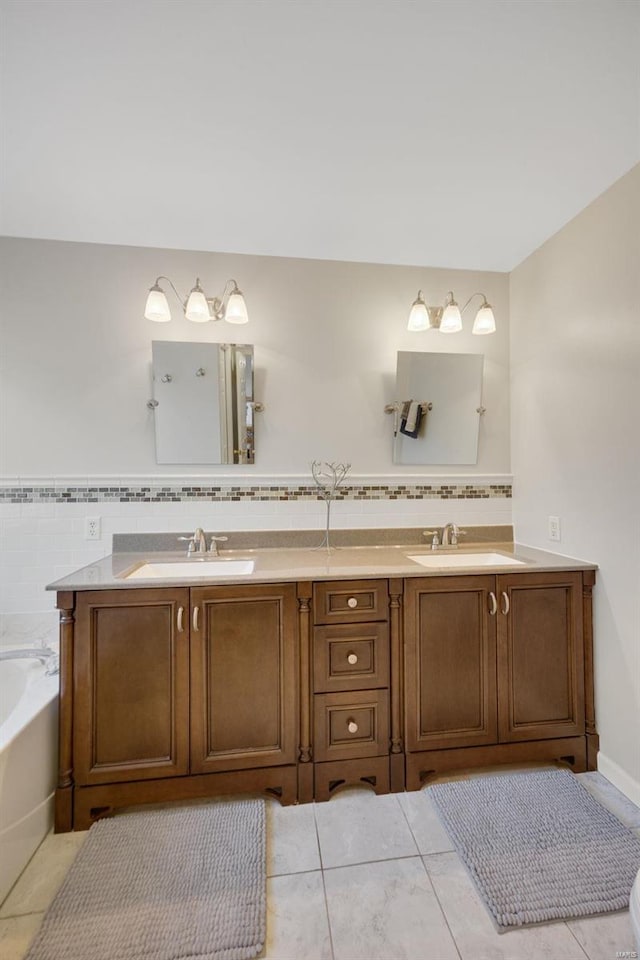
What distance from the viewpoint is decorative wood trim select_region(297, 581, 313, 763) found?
5.05ft

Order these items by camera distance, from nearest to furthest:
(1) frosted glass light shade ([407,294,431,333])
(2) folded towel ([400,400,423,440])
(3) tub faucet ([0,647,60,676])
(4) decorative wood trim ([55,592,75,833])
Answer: (4) decorative wood trim ([55,592,75,833]) < (3) tub faucet ([0,647,60,676]) < (1) frosted glass light shade ([407,294,431,333]) < (2) folded towel ([400,400,423,440])

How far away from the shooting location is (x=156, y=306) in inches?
74.2

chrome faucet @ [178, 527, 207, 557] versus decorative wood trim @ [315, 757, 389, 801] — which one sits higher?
chrome faucet @ [178, 527, 207, 557]

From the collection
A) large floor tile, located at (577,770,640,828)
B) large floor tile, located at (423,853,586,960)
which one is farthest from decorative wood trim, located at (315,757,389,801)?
large floor tile, located at (577,770,640,828)

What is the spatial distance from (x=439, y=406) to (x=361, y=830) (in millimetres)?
1890

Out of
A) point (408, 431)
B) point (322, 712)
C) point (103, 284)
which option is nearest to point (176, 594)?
point (322, 712)

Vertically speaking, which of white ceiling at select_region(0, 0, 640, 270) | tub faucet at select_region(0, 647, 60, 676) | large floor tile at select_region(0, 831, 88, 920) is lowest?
large floor tile at select_region(0, 831, 88, 920)

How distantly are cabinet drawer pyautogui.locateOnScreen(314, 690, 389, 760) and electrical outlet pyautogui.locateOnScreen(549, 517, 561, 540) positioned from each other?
1.10 m

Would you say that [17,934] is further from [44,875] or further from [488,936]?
[488,936]

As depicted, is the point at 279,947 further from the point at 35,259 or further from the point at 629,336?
the point at 35,259

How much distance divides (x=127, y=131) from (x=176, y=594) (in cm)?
163

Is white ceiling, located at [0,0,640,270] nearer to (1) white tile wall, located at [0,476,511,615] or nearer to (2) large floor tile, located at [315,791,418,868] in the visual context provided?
(1) white tile wall, located at [0,476,511,615]

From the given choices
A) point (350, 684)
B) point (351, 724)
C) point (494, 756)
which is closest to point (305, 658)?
point (350, 684)

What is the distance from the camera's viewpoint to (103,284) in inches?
79.7
